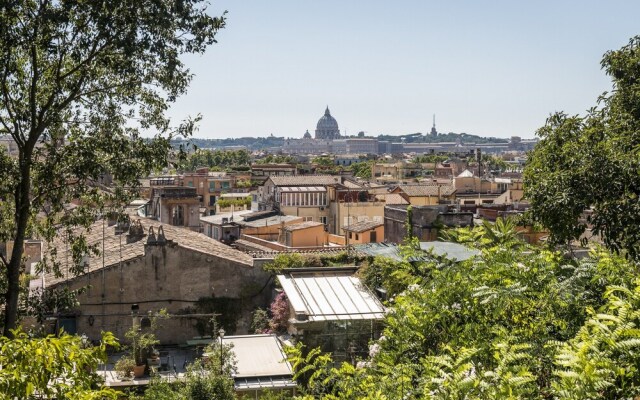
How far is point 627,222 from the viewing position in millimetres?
10836

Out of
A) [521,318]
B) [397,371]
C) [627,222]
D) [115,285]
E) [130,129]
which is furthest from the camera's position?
[115,285]

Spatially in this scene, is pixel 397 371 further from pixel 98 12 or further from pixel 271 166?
pixel 271 166

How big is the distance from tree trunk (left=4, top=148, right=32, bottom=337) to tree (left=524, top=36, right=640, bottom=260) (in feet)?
27.4

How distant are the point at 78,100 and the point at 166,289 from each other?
10.6m

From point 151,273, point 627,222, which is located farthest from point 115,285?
point 627,222

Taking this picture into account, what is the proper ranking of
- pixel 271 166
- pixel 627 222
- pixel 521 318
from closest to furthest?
1. pixel 521 318
2. pixel 627 222
3. pixel 271 166

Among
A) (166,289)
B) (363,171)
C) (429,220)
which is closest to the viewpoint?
(166,289)

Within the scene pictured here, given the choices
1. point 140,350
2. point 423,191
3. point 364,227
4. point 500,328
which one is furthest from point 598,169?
point 423,191

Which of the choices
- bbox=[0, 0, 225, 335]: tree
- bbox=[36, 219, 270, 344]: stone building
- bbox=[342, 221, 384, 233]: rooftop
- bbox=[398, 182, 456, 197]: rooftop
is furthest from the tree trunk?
bbox=[398, 182, 456, 197]: rooftop

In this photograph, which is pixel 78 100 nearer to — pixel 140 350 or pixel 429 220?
pixel 140 350

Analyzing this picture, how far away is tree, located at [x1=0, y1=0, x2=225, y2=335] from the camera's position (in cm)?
894

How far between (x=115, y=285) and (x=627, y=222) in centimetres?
1328

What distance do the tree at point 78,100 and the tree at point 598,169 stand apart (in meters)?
6.49

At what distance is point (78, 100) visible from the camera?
31.9 ft
